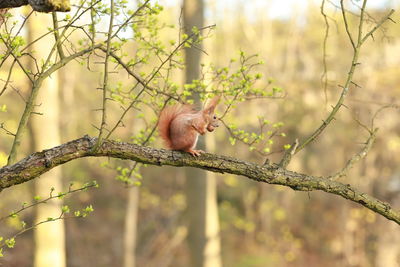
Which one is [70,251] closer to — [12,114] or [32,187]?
[12,114]

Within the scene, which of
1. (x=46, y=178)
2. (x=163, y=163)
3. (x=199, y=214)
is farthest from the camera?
(x=199, y=214)

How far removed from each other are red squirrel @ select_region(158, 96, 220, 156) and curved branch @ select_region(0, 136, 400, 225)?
0.24ft

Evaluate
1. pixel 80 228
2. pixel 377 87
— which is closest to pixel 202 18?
pixel 377 87

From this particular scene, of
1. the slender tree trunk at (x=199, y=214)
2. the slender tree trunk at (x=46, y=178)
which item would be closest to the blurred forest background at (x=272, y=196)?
the slender tree trunk at (x=199, y=214)

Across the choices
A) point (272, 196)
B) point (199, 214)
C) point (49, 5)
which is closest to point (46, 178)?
point (199, 214)

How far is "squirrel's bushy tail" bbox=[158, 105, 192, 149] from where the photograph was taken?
3465 mm

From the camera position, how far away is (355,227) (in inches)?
560

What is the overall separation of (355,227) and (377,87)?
388 cm

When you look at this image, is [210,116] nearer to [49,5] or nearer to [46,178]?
[49,5]

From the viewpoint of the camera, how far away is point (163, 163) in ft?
10.8

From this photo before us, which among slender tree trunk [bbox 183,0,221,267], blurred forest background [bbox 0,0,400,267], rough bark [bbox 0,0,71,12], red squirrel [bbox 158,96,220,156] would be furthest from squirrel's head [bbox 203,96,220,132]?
blurred forest background [bbox 0,0,400,267]

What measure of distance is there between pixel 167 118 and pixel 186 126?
20 centimetres

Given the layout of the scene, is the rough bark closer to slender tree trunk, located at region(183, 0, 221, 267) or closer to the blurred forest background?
slender tree trunk, located at region(183, 0, 221, 267)

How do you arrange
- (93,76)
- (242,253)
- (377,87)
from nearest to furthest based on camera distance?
(377,87) < (242,253) < (93,76)
